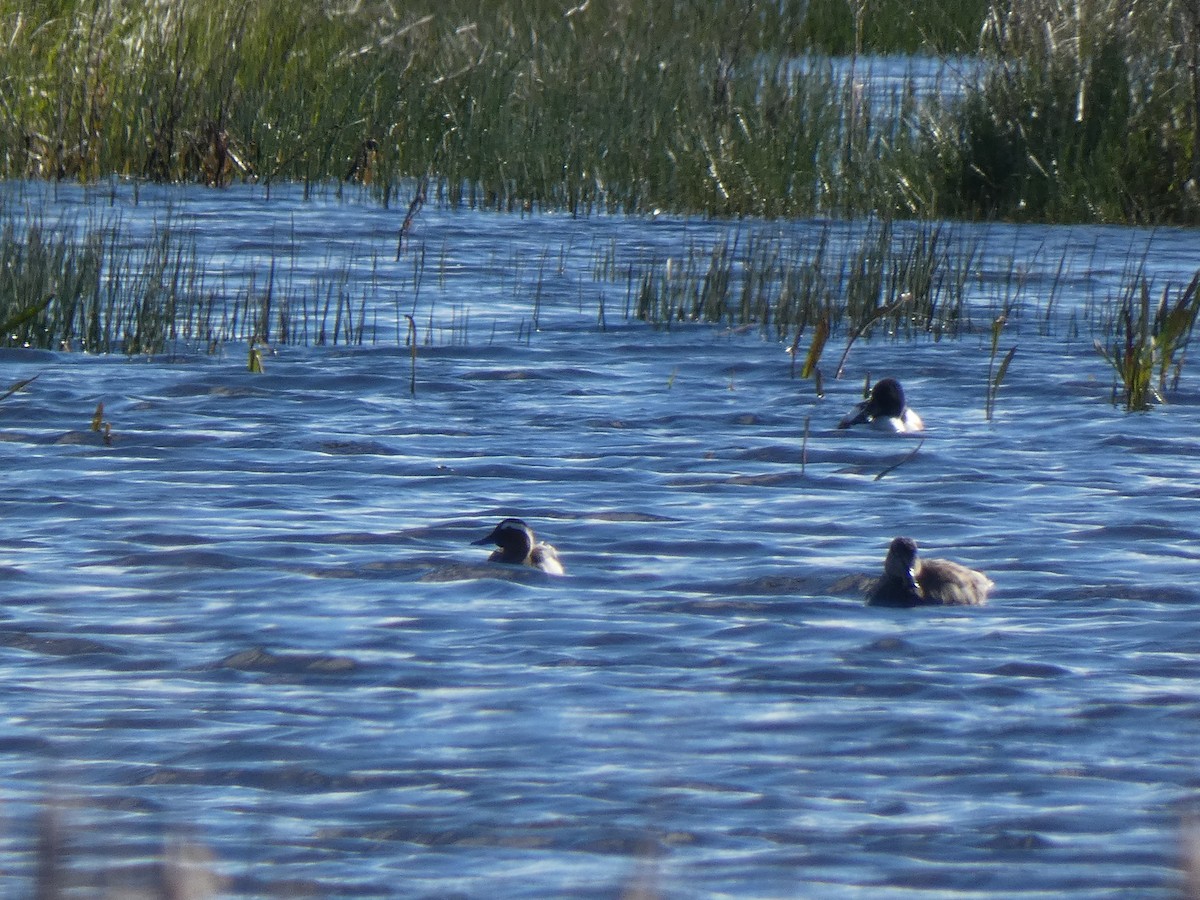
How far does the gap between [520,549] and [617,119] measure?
10609mm

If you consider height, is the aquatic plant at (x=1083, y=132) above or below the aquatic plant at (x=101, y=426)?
above

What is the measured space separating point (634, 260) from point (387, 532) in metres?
6.74

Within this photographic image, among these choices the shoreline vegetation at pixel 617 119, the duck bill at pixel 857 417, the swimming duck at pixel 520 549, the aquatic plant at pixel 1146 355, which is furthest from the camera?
the shoreline vegetation at pixel 617 119

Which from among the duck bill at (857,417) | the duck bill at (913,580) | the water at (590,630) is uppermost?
the duck bill at (857,417)

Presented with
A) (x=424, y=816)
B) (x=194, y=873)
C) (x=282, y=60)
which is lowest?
(x=424, y=816)

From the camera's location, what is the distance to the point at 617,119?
16547 mm

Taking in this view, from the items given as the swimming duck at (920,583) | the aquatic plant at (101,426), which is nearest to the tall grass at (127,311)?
the aquatic plant at (101,426)

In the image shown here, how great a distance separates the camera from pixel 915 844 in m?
4.14

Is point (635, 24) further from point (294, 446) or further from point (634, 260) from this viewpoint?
point (294, 446)

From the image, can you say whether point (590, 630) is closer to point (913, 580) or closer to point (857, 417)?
point (913, 580)

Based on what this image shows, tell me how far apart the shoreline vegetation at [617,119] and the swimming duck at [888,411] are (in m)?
6.09

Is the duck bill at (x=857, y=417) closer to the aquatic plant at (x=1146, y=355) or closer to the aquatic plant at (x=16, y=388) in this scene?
the aquatic plant at (x=1146, y=355)

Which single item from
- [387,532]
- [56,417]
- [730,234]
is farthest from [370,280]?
[387,532]

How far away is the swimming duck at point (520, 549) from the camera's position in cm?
636
